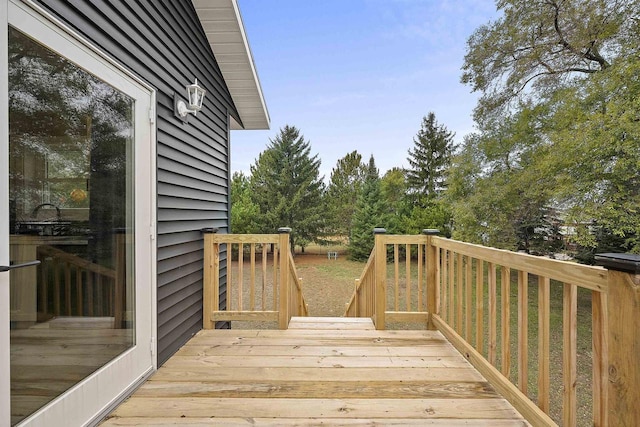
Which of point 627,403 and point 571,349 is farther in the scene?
point 571,349

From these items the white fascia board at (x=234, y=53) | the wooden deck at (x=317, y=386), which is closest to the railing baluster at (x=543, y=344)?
the wooden deck at (x=317, y=386)

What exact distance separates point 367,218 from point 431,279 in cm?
1297

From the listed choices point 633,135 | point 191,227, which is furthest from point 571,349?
point 633,135

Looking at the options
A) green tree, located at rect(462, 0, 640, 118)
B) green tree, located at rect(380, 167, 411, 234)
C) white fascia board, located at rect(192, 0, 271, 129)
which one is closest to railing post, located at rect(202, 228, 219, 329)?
white fascia board, located at rect(192, 0, 271, 129)

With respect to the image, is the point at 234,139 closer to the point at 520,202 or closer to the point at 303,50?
the point at 303,50

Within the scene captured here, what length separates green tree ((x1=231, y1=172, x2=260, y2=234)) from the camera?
15.1m

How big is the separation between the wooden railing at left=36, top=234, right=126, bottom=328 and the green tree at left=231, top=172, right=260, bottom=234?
1322 cm

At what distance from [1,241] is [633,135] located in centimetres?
752

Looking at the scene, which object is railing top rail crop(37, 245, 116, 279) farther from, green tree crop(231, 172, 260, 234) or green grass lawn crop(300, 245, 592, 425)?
green tree crop(231, 172, 260, 234)

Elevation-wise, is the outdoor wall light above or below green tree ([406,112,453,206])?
below

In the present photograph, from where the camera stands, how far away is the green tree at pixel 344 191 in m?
17.8

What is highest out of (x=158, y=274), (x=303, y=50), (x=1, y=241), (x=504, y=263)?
(x=303, y=50)

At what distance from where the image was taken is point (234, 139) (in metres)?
18.3

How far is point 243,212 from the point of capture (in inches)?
598
